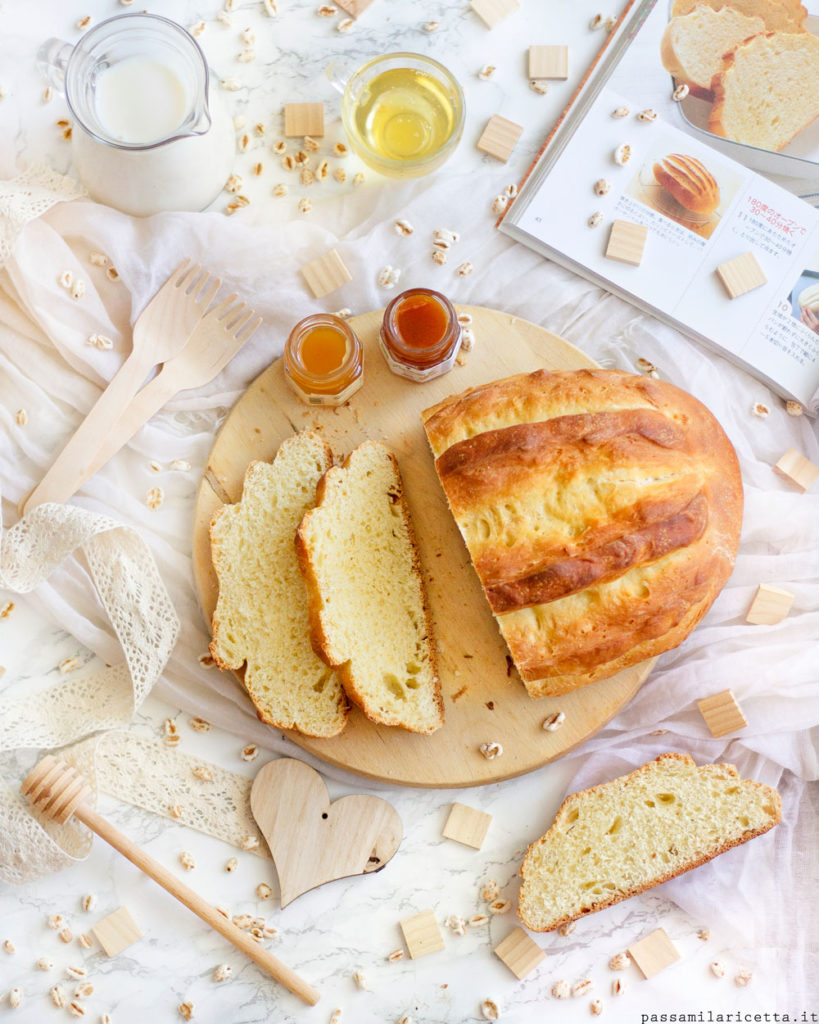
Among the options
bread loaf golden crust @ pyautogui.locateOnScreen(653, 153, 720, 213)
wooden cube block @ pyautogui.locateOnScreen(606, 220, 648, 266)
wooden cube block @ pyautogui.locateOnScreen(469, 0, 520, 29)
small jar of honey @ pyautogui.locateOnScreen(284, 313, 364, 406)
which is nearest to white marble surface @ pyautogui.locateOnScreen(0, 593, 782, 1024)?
small jar of honey @ pyautogui.locateOnScreen(284, 313, 364, 406)

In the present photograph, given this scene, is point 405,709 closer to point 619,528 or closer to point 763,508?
point 619,528

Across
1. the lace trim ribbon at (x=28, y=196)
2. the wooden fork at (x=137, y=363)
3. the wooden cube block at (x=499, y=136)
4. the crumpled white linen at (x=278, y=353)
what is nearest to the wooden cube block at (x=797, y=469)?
the crumpled white linen at (x=278, y=353)

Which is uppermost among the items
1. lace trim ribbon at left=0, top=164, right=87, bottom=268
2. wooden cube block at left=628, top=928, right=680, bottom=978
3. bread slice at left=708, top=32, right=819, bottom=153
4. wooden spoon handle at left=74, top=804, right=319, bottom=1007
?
bread slice at left=708, top=32, right=819, bottom=153

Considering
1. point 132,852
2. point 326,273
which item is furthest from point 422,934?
point 326,273

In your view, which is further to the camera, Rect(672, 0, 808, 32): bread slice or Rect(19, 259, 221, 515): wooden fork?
Rect(672, 0, 808, 32): bread slice

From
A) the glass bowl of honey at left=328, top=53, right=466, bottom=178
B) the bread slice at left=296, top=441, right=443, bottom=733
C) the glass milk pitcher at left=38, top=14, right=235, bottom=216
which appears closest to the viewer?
the glass milk pitcher at left=38, top=14, right=235, bottom=216

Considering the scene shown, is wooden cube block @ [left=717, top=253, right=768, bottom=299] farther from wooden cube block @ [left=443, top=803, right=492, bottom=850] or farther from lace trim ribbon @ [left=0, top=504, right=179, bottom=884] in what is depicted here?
lace trim ribbon @ [left=0, top=504, right=179, bottom=884]

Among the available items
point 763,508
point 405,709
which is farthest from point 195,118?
point 763,508
